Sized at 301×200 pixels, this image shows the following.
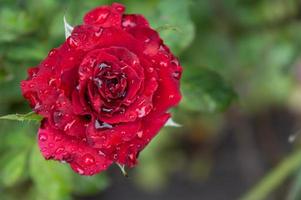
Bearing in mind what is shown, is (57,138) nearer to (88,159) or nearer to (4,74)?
(88,159)

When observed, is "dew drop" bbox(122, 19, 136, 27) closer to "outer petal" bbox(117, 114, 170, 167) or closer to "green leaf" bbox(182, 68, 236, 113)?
"outer petal" bbox(117, 114, 170, 167)

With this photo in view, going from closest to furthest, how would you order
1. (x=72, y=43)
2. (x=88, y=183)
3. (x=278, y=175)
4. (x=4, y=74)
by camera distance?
1. (x=72, y=43)
2. (x=4, y=74)
3. (x=88, y=183)
4. (x=278, y=175)

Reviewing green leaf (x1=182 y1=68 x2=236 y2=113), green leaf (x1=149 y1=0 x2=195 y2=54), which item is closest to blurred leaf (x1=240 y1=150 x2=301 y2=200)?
green leaf (x1=182 y1=68 x2=236 y2=113)

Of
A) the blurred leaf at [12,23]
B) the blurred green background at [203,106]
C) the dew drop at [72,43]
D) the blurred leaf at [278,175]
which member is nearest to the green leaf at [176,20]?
the blurred green background at [203,106]

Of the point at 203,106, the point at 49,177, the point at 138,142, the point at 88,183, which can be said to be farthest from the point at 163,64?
the point at 88,183

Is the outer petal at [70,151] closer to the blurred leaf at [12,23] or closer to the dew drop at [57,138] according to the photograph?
the dew drop at [57,138]

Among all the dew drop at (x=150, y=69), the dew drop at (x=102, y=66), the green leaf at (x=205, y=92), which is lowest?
the green leaf at (x=205, y=92)

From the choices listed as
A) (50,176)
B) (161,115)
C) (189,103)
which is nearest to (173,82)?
(161,115)
